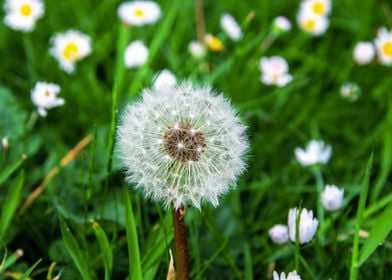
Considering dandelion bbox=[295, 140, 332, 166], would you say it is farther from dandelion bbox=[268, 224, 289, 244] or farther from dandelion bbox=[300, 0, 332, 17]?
dandelion bbox=[300, 0, 332, 17]

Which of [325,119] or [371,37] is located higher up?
[371,37]

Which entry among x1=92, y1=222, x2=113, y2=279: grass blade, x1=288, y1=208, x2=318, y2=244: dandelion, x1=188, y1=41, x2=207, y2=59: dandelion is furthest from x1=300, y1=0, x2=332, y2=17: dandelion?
x1=92, y1=222, x2=113, y2=279: grass blade

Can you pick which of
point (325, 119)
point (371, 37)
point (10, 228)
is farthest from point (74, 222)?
point (371, 37)

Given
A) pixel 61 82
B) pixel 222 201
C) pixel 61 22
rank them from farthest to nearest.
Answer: pixel 61 22 → pixel 61 82 → pixel 222 201

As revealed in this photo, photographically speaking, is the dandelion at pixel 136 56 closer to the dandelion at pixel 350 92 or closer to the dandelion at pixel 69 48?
the dandelion at pixel 69 48

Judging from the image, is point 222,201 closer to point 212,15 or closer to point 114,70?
point 114,70

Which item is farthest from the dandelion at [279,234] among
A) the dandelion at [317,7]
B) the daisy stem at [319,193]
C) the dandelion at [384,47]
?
the dandelion at [317,7]
